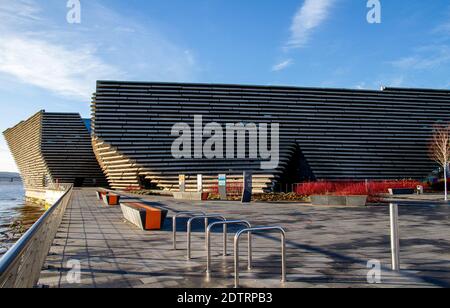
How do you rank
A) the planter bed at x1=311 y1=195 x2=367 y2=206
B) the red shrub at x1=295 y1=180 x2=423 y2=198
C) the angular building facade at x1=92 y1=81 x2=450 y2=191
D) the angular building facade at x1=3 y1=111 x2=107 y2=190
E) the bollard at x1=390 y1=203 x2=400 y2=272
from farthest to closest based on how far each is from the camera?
the angular building facade at x1=3 y1=111 x2=107 y2=190
the angular building facade at x1=92 y1=81 x2=450 y2=191
the red shrub at x1=295 y1=180 x2=423 y2=198
the planter bed at x1=311 y1=195 x2=367 y2=206
the bollard at x1=390 y1=203 x2=400 y2=272

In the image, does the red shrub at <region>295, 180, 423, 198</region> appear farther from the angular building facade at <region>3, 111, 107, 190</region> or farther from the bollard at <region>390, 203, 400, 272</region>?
the angular building facade at <region>3, 111, 107, 190</region>

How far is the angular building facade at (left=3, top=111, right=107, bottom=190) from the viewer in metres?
60.9

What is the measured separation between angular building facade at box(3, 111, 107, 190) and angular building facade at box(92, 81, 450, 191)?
19240 mm

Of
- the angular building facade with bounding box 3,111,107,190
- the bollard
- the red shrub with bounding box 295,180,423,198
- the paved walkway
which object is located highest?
the angular building facade with bounding box 3,111,107,190

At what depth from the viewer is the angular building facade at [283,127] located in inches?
1540

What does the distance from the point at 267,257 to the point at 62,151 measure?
60.1m

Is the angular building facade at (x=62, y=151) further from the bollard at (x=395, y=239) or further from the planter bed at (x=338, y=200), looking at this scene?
the bollard at (x=395, y=239)

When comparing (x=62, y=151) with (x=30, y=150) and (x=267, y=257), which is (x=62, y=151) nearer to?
(x=30, y=150)

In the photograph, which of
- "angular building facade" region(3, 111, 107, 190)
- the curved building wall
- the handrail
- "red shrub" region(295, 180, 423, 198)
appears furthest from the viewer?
the curved building wall

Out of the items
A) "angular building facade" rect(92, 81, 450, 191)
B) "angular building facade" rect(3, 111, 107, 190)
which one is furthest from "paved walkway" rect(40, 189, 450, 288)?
"angular building facade" rect(3, 111, 107, 190)

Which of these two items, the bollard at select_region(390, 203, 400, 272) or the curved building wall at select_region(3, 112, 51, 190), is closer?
the bollard at select_region(390, 203, 400, 272)

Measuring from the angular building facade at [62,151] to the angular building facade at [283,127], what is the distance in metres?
19.2
